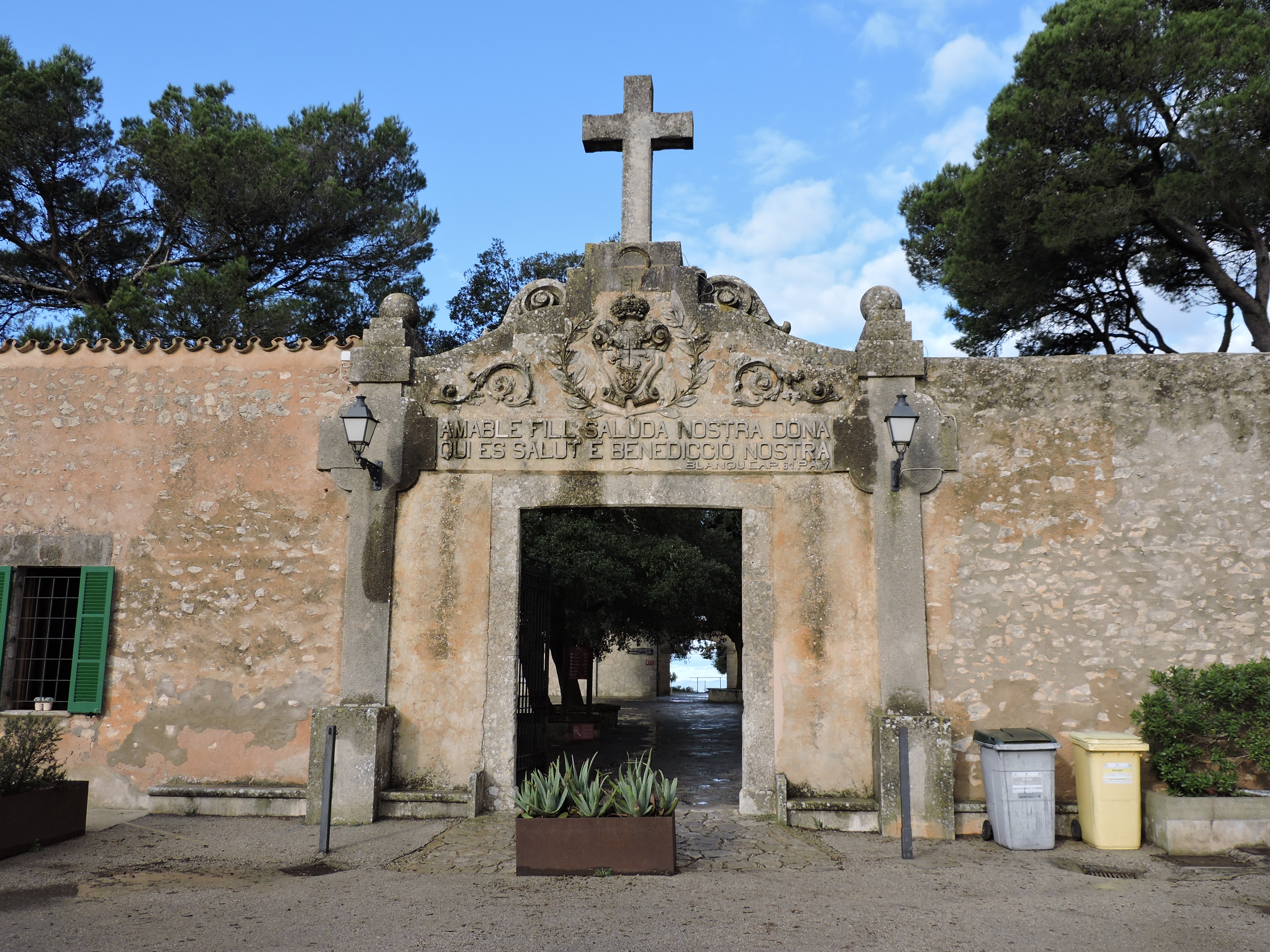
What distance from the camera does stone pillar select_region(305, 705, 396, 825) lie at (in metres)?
7.01

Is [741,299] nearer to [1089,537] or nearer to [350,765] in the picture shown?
[1089,537]

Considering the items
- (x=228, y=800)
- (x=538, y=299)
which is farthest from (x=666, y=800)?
(x=538, y=299)

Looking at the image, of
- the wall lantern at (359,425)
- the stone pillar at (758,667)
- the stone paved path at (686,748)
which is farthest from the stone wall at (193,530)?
the stone paved path at (686,748)

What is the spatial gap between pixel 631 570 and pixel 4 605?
23.3 ft

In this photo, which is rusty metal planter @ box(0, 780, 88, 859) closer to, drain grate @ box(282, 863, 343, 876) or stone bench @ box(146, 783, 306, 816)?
stone bench @ box(146, 783, 306, 816)

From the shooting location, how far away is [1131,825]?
6402 mm

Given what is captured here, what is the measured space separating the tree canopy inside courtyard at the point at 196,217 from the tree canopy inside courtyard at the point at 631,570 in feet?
20.0

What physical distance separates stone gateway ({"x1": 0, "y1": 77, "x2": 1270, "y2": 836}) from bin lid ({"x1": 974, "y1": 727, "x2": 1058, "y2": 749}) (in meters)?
0.29

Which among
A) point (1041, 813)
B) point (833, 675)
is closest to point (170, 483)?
point (833, 675)

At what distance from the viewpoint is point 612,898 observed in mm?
5125

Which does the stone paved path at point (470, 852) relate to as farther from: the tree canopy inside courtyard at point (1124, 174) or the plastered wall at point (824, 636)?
the tree canopy inside courtyard at point (1124, 174)

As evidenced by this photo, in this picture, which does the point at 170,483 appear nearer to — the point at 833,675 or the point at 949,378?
the point at 833,675

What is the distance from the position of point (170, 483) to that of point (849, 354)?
6000 millimetres

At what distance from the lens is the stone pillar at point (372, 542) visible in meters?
7.04
